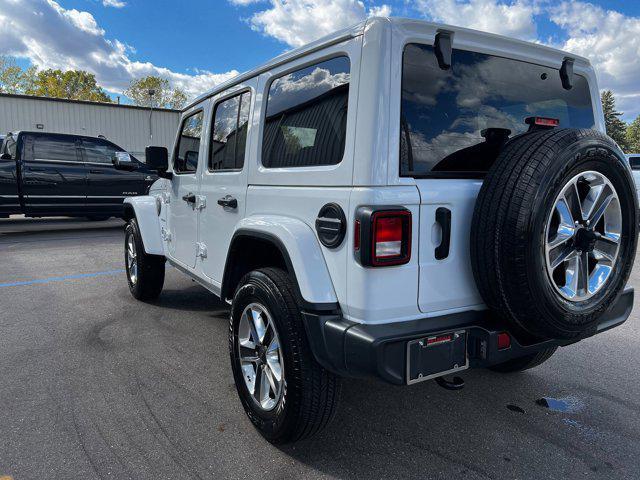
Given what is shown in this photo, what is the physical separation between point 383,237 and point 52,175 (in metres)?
9.92

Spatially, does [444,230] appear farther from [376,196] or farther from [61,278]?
[61,278]

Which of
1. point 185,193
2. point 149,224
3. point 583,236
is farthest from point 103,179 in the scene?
point 583,236

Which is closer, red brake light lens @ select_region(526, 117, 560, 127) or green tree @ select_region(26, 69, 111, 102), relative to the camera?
red brake light lens @ select_region(526, 117, 560, 127)

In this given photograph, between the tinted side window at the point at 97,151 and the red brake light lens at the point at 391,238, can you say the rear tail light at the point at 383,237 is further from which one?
the tinted side window at the point at 97,151

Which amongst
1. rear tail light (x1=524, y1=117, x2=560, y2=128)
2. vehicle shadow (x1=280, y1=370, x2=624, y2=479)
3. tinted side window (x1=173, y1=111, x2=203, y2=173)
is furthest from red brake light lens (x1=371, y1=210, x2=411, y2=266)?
tinted side window (x1=173, y1=111, x2=203, y2=173)

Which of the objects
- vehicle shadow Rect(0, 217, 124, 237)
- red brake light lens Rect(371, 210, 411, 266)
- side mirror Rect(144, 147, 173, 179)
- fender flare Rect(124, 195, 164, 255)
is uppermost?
side mirror Rect(144, 147, 173, 179)

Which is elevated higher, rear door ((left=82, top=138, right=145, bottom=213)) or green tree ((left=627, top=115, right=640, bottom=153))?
green tree ((left=627, top=115, right=640, bottom=153))

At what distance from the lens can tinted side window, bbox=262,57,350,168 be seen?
84.7 inches

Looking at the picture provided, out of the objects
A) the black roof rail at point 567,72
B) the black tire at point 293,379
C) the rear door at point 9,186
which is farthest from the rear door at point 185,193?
the rear door at point 9,186

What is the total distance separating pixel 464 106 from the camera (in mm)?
2219

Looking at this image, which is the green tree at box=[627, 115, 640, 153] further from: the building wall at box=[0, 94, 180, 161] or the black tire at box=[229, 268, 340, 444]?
the black tire at box=[229, 268, 340, 444]

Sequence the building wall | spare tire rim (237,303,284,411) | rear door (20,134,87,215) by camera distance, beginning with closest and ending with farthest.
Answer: spare tire rim (237,303,284,411) → rear door (20,134,87,215) → the building wall

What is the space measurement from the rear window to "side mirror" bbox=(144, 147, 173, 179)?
104 inches

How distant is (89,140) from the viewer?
10.3m
